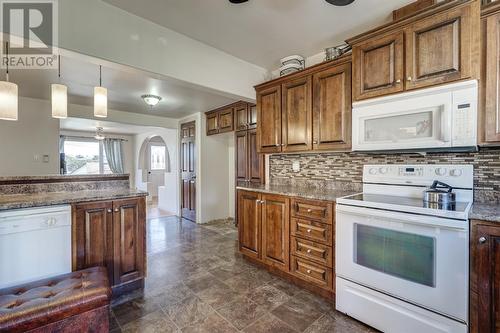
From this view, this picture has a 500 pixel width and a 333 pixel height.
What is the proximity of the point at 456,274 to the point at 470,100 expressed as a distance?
44.7 inches

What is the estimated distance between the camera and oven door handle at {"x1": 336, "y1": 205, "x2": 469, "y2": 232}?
1355 mm

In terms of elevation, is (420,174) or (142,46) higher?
(142,46)

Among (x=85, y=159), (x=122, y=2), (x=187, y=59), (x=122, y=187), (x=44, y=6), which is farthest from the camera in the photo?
(x=85, y=159)

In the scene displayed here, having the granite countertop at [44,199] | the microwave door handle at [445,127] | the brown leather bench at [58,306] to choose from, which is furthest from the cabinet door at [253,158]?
the brown leather bench at [58,306]

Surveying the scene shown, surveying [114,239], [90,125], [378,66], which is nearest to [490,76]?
[378,66]

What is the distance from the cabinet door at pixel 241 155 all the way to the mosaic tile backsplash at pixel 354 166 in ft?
3.17

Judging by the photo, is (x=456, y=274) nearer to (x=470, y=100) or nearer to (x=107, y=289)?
Answer: (x=470, y=100)

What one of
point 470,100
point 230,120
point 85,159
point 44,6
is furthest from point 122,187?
point 85,159

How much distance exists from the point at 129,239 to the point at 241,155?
8.57ft

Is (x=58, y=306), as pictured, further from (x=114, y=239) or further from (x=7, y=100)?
(x=7, y=100)

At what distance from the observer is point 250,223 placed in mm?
2803

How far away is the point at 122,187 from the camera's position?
8.52 ft

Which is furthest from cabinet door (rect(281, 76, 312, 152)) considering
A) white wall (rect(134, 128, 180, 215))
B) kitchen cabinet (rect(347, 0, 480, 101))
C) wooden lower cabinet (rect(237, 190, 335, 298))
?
white wall (rect(134, 128, 180, 215))

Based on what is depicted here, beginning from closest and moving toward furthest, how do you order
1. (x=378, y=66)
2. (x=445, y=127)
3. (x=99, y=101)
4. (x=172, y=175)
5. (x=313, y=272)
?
(x=445, y=127) < (x=378, y=66) < (x=313, y=272) < (x=99, y=101) < (x=172, y=175)
